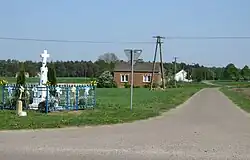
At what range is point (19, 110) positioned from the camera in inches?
759

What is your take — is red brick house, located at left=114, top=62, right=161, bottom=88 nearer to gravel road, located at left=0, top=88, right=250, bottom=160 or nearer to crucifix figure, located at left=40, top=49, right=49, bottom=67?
crucifix figure, located at left=40, top=49, right=49, bottom=67

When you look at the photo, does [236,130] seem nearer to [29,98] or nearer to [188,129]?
[188,129]

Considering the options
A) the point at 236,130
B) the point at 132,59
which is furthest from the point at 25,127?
the point at 132,59

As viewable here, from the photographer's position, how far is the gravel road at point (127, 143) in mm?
9516

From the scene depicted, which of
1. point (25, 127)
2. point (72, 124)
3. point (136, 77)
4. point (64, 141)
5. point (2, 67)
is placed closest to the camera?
point (64, 141)

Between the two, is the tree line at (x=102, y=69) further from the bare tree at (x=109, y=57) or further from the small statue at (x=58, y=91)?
the small statue at (x=58, y=91)

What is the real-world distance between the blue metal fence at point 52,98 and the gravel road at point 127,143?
6.58 meters

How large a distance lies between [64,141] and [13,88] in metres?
11.9

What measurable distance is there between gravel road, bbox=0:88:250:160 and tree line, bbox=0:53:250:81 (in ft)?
226

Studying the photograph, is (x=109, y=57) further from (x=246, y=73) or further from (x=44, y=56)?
(x=44, y=56)

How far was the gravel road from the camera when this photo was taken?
9.52 m

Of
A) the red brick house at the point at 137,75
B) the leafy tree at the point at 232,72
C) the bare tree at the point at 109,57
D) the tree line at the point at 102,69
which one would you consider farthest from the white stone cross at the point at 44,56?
the leafy tree at the point at 232,72

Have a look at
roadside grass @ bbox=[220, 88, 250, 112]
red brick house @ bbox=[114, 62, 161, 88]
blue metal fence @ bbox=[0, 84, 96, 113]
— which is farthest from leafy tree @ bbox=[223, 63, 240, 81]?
blue metal fence @ bbox=[0, 84, 96, 113]

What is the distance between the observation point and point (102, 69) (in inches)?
4948
